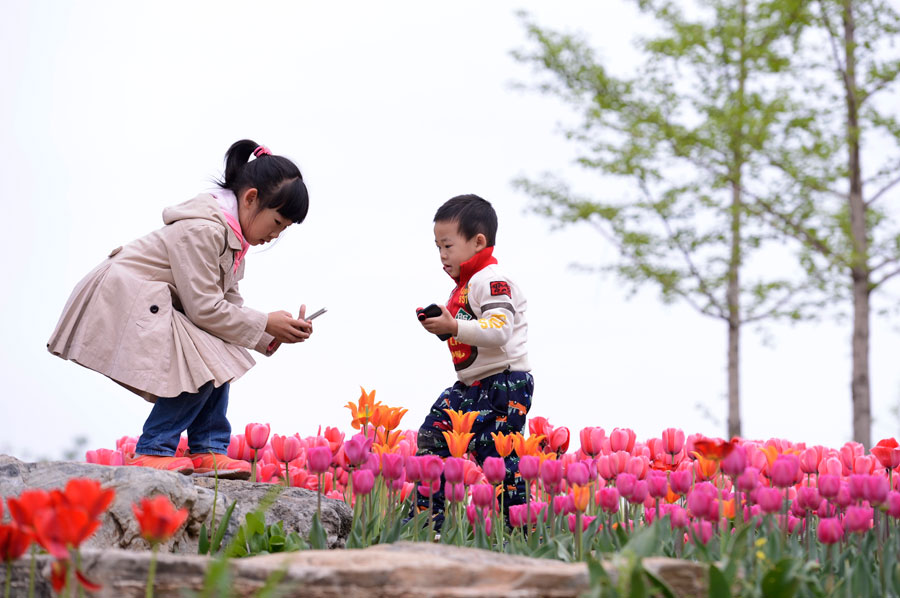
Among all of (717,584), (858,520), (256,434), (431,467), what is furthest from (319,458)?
(858,520)

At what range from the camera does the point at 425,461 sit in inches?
116

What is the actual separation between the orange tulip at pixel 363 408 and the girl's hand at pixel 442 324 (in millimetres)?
632

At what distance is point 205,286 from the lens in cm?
422

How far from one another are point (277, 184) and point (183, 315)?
78 centimetres

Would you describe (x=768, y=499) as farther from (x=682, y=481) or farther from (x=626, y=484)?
(x=626, y=484)

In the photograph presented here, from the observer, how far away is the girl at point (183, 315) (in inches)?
162

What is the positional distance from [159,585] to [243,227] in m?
2.91

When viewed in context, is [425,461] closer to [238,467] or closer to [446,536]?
[446,536]

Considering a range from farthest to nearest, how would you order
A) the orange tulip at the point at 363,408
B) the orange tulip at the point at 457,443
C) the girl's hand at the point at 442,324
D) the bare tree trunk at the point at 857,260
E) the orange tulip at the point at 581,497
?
the bare tree trunk at the point at 857,260 < the girl's hand at the point at 442,324 < the orange tulip at the point at 363,408 < the orange tulip at the point at 457,443 < the orange tulip at the point at 581,497

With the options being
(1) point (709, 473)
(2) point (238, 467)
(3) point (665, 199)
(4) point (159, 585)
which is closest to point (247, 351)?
(2) point (238, 467)

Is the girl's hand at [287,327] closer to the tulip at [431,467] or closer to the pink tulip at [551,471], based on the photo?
the tulip at [431,467]

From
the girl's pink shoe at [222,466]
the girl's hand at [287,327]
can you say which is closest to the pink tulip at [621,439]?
the girl's hand at [287,327]

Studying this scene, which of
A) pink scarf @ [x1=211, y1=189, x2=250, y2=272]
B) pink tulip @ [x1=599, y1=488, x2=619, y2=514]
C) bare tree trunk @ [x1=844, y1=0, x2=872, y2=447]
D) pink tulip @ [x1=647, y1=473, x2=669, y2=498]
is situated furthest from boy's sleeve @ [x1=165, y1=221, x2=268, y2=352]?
bare tree trunk @ [x1=844, y1=0, x2=872, y2=447]

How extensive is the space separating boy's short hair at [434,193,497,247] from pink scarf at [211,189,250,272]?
3.23 ft
